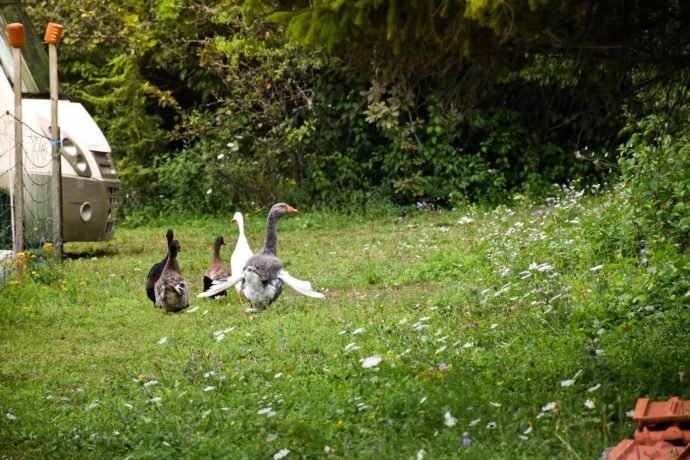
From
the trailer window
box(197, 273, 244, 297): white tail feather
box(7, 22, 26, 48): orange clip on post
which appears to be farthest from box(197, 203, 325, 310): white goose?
the trailer window

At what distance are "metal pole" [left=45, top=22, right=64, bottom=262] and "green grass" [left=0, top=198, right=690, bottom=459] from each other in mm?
1275

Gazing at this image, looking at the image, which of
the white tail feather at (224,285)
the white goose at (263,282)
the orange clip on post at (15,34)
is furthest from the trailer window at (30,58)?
the white goose at (263,282)

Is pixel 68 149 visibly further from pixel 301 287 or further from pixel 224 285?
pixel 301 287

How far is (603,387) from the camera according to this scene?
5.55 metres

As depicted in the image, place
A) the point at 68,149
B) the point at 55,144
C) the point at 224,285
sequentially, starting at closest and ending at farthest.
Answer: the point at 224,285 → the point at 55,144 → the point at 68,149

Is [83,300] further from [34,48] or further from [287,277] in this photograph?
[34,48]

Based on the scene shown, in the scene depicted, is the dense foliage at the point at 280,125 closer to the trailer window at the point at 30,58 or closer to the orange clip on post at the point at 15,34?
the trailer window at the point at 30,58

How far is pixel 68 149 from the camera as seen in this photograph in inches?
547

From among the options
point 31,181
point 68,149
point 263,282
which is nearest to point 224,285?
point 263,282

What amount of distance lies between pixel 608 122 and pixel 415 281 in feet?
31.1

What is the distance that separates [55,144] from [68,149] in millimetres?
1045

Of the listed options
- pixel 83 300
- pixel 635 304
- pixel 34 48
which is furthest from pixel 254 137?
pixel 635 304

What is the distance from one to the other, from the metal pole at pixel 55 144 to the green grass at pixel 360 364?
4.18 ft

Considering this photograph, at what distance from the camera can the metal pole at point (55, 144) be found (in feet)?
42.1
